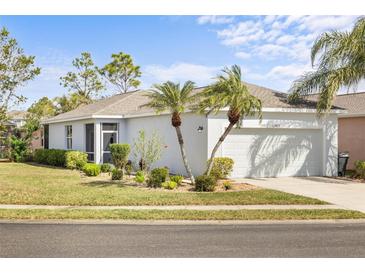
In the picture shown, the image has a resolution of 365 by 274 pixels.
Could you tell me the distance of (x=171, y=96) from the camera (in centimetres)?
1603

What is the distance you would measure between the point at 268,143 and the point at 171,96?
6568mm

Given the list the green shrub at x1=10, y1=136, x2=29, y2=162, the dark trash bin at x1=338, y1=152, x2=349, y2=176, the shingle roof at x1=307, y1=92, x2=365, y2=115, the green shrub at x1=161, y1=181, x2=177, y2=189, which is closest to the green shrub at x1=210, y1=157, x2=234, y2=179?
the green shrub at x1=161, y1=181, x2=177, y2=189

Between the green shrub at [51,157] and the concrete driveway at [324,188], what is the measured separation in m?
13.0

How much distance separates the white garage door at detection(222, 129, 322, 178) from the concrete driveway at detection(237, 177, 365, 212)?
32.1 inches

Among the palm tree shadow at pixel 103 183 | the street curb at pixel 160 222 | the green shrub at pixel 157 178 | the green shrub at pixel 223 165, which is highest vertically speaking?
the green shrub at pixel 223 165

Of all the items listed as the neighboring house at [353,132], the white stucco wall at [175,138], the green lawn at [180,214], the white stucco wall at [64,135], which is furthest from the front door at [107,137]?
the green lawn at [180,214]

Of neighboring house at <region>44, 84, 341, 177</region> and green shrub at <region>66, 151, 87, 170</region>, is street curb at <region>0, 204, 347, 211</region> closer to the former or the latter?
neighboring house at <region>44, 84, 341, 177</region>

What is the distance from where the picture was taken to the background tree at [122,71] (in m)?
48.4

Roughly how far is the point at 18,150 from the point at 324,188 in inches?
973

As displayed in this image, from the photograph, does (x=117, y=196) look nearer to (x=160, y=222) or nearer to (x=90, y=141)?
(x=160, y=222)

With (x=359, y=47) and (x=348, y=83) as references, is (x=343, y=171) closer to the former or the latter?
(x=348, y=83)

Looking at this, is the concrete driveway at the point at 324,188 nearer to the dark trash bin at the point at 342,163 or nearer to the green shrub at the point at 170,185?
the dark trash bin at the point at 342,163

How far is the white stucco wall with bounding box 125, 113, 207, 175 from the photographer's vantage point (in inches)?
761

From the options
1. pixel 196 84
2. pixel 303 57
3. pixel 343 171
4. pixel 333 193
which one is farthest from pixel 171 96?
pixel 343 171
